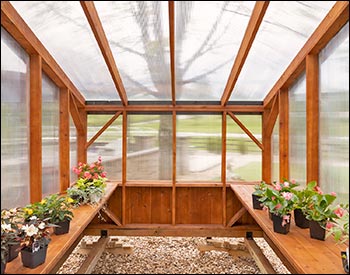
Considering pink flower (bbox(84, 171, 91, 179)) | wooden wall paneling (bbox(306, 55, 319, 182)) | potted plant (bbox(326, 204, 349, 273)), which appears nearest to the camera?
potted plant (bbox(326, 204, 349, 273))

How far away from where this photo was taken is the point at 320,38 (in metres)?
2.81

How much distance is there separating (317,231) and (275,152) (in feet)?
7.72

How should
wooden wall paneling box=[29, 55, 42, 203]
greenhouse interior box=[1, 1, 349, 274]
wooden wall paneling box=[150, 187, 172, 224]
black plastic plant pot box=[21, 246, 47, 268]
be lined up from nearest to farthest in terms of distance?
1. black plastic plant pot box=[21, 246, 47, 268]
2. greenhouse interior box=[1, 1, 349, 274]
3. wooden wall paneling box=[29, 55, 42, 203]
4. wooden wall paneling box=[150, 187, 172, 224]

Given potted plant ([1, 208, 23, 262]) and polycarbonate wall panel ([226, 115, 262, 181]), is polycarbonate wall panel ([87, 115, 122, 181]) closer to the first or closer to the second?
polycarbonate wall panel ([226, 115, 262, 181])

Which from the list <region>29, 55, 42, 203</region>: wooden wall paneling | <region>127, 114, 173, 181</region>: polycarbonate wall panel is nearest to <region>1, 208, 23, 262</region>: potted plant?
<region>29, 55, 42, 203</region>: wooden wall paneling

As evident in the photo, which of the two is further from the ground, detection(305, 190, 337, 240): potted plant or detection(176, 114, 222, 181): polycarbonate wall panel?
detection(176, 114, 222, 181): polycarbonate wall panel

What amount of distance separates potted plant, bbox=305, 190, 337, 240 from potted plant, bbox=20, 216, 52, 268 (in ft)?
6.16

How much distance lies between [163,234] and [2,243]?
3.07 metres

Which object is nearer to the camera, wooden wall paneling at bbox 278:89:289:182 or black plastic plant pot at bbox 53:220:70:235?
black plastic plant pot at bbox 53:220:70:235

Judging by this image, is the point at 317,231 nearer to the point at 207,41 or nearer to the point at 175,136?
the point at 207,41

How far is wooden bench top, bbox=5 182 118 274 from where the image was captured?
1871 mm

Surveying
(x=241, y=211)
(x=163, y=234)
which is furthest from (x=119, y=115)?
(x=241, y=211)

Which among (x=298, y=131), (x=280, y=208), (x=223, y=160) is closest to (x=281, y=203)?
(x=280, y=208)

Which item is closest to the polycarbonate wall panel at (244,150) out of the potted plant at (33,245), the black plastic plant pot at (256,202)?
the black plastic plant pot at (256,202)
